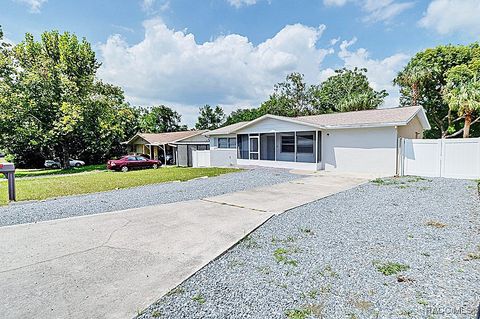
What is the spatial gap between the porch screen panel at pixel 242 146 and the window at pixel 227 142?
525 millimetres

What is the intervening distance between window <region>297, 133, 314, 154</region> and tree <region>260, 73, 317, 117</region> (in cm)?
2206

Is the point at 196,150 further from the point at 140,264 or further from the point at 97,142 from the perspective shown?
the point at 140,264

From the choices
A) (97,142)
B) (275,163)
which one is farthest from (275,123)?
(97,142)

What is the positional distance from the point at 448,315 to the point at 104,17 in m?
16.4

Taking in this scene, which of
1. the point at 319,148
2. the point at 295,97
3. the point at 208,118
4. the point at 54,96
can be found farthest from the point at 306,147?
the point at 208,118

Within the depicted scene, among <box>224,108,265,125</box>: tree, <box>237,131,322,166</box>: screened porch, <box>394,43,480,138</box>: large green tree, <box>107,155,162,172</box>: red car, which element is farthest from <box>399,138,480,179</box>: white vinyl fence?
<box>224,108,265,125</box>: tree

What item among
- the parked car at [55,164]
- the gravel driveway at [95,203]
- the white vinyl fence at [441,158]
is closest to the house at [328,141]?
the white vinyl fence at [441,158]

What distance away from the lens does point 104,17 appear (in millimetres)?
12883

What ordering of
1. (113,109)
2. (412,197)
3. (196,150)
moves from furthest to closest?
(113,109), (196,150), (412,197)

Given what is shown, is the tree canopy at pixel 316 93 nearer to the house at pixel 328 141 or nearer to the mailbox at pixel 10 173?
the house at pixel 328 141

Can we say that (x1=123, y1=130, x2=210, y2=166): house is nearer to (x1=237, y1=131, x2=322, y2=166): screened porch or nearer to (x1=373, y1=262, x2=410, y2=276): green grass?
(x1=237, y1=131, x2=322, y2=166): screened porch

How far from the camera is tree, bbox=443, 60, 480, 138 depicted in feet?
59.0

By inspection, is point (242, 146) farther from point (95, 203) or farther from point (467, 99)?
point (467, 99)

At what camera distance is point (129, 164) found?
21.1 metres
